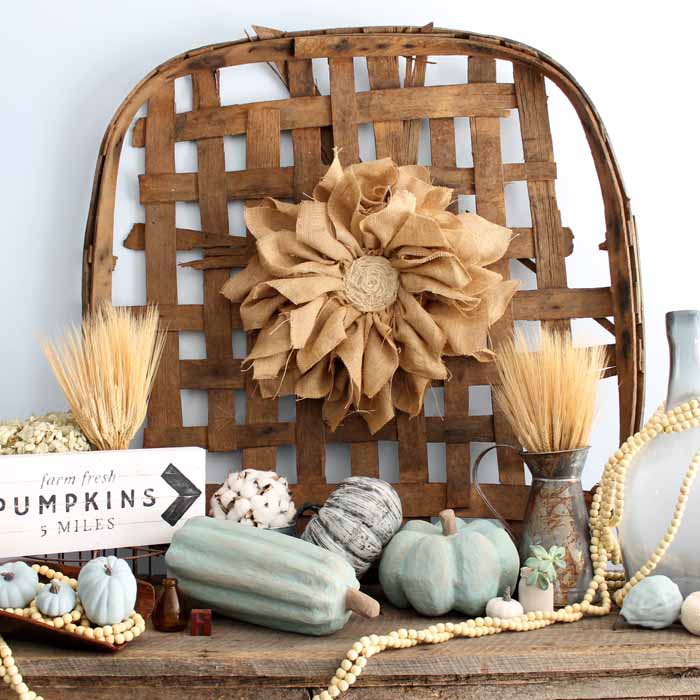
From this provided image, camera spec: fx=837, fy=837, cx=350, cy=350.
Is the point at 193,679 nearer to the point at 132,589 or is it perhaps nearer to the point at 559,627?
the point at 132,589

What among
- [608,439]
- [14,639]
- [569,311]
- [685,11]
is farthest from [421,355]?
[685,11]

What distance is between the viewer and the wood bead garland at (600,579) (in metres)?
0.78

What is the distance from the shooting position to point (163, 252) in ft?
4.09

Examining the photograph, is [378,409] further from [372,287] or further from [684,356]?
[684,356]

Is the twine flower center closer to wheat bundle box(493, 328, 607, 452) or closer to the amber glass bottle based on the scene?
wheat bundle box(493, 328, 607, 452)

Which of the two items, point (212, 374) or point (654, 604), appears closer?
point (654, 604)

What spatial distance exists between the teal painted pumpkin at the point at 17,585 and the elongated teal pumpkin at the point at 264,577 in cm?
14

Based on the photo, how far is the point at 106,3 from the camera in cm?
132

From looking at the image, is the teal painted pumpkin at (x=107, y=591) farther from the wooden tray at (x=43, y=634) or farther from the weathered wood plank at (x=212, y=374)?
the weathered wood plank at (x=212, y=374)

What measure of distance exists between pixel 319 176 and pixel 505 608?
25.8 inches

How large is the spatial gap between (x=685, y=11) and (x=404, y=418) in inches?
29.6

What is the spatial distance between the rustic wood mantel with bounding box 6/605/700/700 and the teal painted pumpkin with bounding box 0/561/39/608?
0.06m

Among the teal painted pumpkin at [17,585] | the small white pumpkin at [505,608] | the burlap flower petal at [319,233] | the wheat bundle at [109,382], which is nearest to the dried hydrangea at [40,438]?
the wheat bundle at [109,382]

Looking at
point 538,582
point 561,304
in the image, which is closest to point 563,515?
point 538,582
